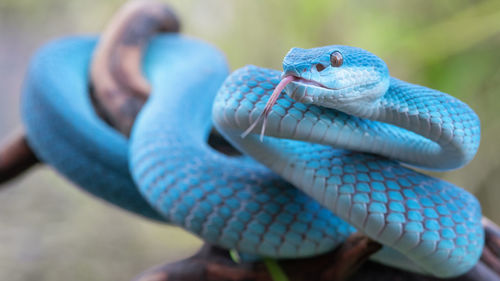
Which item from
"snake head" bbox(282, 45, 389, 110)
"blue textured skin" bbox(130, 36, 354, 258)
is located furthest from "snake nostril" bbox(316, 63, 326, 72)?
"blue textured skin" bbox(130, 36, 354, 258)

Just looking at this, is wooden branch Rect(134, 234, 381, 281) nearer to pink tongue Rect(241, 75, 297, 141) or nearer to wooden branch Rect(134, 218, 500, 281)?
wooden branch Rect(134, 218, 500, 281)

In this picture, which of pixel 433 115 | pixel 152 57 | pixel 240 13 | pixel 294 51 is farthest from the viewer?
pixel 240 13

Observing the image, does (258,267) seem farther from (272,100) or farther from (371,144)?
(272,100)

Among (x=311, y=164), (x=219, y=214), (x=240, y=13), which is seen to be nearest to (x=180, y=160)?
(x=219, y=214)

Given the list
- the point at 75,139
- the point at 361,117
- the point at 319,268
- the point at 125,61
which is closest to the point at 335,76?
the point at 361,117

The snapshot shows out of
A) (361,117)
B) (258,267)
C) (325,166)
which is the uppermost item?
(361,117)

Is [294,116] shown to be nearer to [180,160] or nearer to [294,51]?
[294,51]

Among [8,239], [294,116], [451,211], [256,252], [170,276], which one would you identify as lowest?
[8,239]
